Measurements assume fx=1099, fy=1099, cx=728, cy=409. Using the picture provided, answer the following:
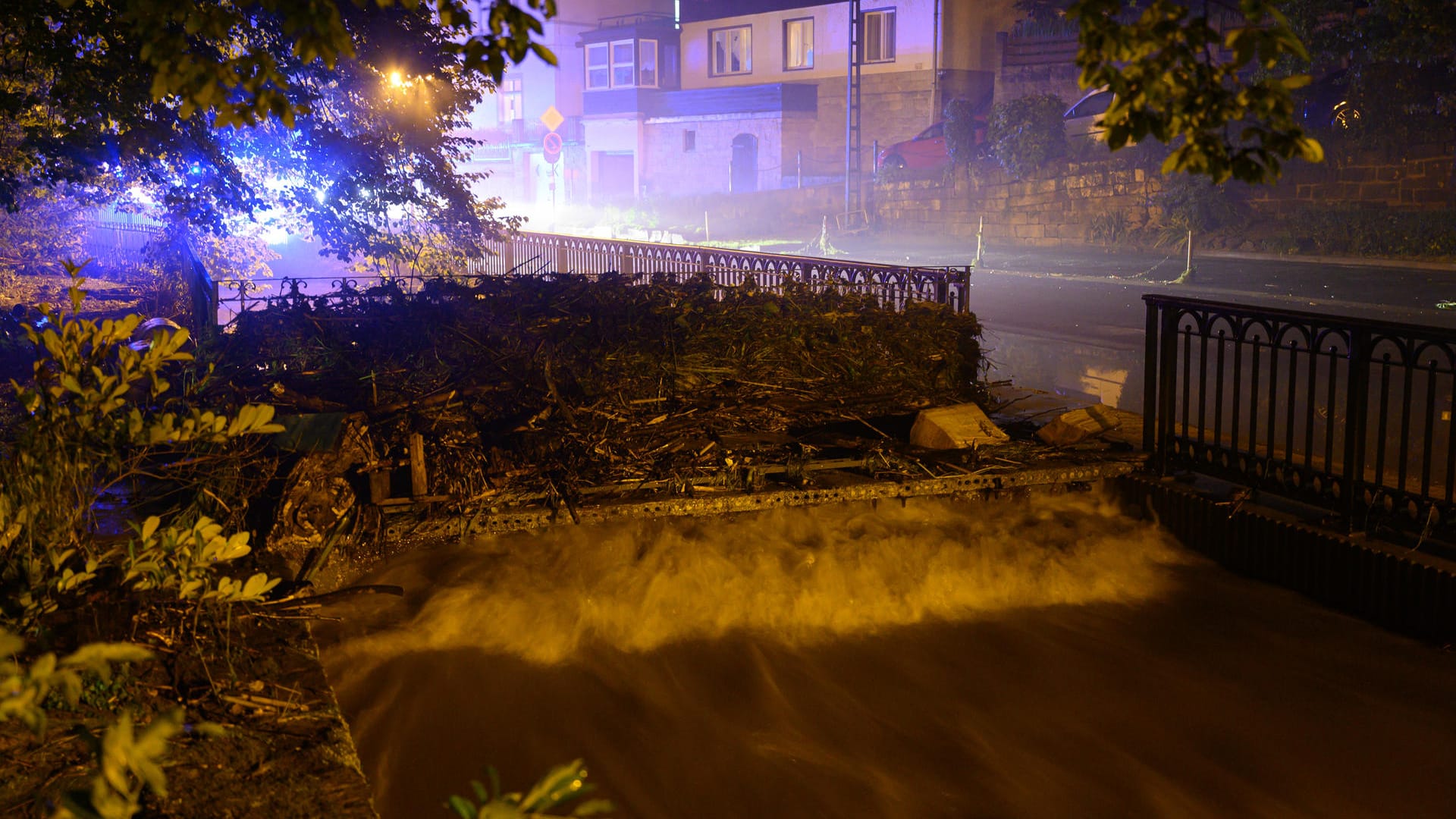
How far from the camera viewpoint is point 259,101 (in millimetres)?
3342

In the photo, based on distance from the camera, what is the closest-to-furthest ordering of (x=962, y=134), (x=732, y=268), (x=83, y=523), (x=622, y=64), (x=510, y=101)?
(x=83, y=523)
(x=732, y=268)
(x=962, y=134)
(x=622, y=64)
(x=510, y=101)

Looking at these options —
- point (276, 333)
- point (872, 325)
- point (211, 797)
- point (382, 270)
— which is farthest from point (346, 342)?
point (382, 270)

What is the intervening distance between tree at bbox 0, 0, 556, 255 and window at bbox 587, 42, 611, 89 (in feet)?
133

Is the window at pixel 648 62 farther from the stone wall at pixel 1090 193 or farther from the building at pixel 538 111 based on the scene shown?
the stone wall at pixel 1090 193

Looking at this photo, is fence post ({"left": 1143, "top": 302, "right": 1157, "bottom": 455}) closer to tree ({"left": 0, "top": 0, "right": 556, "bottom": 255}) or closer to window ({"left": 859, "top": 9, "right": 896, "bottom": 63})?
tree ({"left": 0, "top": 0, "right": 556, "bottom": 255})

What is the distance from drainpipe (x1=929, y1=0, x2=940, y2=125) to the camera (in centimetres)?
4281

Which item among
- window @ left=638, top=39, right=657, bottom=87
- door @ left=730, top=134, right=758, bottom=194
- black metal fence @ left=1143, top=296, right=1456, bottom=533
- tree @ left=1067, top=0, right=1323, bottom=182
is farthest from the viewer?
window @ left=638, top=39, right=657, bottom=87

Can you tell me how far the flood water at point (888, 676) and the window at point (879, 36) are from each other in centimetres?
4124

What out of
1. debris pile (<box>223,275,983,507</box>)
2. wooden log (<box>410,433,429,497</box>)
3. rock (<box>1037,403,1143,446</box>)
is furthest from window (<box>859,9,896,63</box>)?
wooden log (<box>410,433,429,497</box>)

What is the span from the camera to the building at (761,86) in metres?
43.9

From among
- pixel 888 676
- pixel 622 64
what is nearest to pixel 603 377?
pixel 888 676

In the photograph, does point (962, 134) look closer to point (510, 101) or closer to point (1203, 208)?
point (1203, 208)

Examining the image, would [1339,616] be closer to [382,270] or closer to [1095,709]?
[1095,709]

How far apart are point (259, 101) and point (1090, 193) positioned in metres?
29.5
